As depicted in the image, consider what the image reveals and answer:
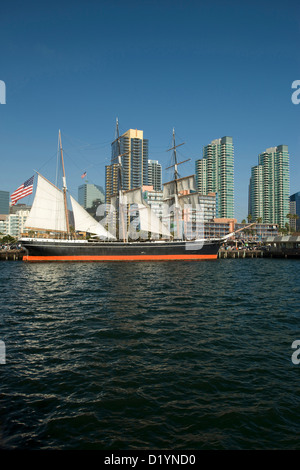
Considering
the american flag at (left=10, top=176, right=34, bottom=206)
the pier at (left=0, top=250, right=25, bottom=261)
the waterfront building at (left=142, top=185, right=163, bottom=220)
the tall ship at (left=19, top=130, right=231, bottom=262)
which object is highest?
the waterfront building at (left=142, top=185, right=163, bottom=220)

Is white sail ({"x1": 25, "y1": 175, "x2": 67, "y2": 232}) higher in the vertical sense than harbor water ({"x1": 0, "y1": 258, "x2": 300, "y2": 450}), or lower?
higher

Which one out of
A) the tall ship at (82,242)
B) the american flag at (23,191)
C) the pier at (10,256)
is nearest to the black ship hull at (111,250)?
the tall ship at (82,242)

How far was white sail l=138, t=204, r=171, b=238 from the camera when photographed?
233 feet

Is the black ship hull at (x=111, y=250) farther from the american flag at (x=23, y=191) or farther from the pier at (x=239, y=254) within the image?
the pier at (x=239, y=254)

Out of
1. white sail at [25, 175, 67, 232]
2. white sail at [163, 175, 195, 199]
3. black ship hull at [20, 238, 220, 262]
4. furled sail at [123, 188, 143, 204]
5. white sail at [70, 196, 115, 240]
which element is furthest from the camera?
furled sail at [123, 188, 143, 204]

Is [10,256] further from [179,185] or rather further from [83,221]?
[179,185]

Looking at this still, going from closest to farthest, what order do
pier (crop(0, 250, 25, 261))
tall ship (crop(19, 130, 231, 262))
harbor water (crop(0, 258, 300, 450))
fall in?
harbor water (crop(0, 258, 300, 450)) < tall ship (crop(19, 130, 231, 262)) < pier (crop(0, 250, 25, 261))

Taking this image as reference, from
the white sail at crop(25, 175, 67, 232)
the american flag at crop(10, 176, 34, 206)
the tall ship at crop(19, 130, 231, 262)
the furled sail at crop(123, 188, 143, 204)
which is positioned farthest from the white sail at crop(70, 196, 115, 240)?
the american flag at crop(10, 176, 34, 206)

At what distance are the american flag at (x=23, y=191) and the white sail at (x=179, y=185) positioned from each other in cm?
4099

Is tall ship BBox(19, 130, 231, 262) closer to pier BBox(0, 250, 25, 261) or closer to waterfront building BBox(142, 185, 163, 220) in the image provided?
pier BBox(0, 250, 25, 261)

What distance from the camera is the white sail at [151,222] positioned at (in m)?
71.1

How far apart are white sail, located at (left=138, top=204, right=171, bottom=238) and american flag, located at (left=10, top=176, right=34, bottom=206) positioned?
97.9 feet

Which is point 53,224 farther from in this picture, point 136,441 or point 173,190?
point 136,441

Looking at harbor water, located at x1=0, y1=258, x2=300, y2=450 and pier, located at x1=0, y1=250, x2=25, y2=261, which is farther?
pier, located at x1=0, y1=250, x2=25, y2=261
